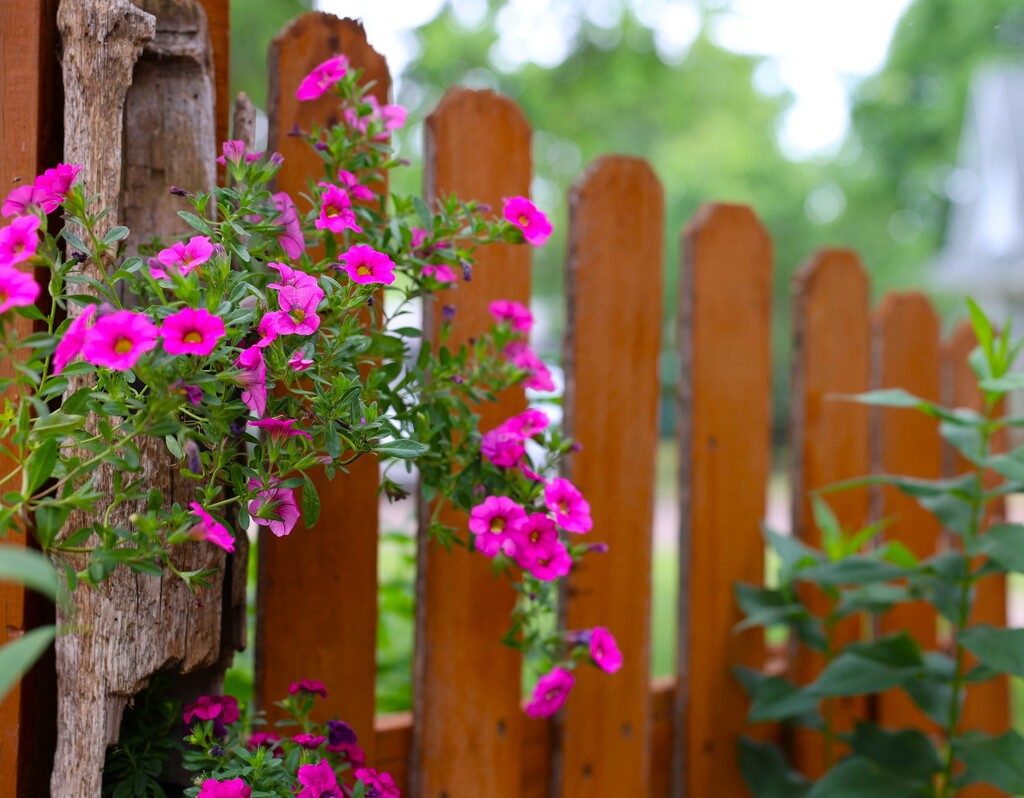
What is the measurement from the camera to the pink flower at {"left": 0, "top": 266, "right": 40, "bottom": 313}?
0.86 m

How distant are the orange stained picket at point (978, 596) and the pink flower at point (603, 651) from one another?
61.7 inches

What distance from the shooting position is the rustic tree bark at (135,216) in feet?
3.78

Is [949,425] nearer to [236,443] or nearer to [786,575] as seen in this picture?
[786,575]

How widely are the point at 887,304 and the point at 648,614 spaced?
3.80 ft

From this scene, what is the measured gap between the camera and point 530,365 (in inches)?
56.5

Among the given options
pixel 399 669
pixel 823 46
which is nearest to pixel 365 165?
pixel 399 669

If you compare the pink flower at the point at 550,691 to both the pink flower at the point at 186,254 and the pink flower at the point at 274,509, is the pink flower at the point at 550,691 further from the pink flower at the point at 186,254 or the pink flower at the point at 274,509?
the pink flower at the point at 186,254

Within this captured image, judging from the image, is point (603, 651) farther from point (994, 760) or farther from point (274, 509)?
point (994, 760)

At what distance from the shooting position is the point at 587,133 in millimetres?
13406

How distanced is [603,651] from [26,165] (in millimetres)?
1130

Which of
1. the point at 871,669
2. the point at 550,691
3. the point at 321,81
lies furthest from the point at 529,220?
the point at 871,669

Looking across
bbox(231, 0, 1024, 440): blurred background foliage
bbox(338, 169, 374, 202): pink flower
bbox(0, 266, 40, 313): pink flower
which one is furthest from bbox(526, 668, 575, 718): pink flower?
bbox(231, 0, 1024, 440): blurred background foliage

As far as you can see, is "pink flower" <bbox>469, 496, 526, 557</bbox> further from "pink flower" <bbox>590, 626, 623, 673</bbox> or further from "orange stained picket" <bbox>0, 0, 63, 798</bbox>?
"orange stained picket" <bbox>0, 0, 63, 798</bbox>

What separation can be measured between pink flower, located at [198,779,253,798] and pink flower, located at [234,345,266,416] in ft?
1.48
